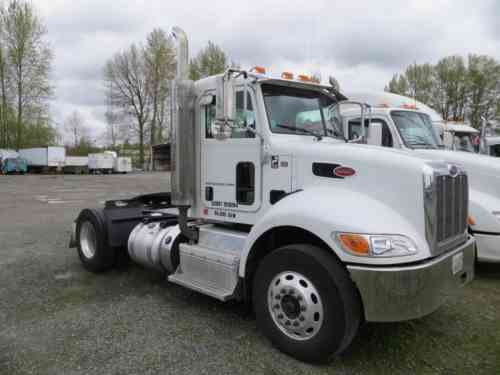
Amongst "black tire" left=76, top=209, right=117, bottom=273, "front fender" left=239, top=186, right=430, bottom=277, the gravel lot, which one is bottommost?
the gravel lot

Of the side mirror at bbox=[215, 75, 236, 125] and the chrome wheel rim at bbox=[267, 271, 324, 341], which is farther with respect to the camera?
the side mirror at bbox=[215, 75, 236, 125]

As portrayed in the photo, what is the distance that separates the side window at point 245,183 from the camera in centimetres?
421

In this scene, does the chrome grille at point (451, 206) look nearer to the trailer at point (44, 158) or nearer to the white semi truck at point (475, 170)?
the white semi truck at point (475, 170)

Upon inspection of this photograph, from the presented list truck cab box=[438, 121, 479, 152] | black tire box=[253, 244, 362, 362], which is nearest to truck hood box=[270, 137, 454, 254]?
black tire box=[253, 244, 362, 362]

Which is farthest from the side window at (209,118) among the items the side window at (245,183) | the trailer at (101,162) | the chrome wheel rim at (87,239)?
the trailer at (101,162)

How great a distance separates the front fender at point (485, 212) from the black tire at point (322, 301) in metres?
3.39

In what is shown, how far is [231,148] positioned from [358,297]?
83.6 inches

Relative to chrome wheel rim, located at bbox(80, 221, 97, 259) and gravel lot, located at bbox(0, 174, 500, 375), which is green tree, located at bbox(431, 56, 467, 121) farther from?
chrome wheel rim, located at bbox(80, 221, 97, 259)

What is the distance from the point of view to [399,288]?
291cm

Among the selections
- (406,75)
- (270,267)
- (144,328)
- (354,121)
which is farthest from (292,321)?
(406,75)

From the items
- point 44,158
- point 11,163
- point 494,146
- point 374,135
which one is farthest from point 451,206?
point 11,163

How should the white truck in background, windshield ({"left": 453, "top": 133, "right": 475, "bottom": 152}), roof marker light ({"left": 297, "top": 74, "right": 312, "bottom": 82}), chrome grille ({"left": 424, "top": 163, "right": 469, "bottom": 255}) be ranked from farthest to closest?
the white truck in background < windshield ({"left": 453, "top": 133, "right": 475, "bottom": 152}) < roof marker light ({"left": 297, "top": 74, "right": 312, "bottom": 82}) < chrome grille ({"left": 424, "top": 163, "right": 469, "bottom": 255})

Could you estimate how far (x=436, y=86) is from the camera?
38562mm

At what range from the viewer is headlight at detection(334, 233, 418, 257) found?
2936 mm
